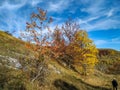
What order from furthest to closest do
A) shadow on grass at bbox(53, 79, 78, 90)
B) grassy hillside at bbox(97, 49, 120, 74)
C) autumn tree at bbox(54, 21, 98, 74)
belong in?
grassy hillside at bbox(97, 49, 120, 74) < autumn tree at bbox(54, 21, 98, 74) < shadow on grass at bbox(53, 79, 78, 90)

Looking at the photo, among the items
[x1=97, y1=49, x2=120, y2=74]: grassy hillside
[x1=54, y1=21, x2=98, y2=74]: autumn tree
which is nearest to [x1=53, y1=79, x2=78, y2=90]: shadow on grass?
[x1=54, y1=21, x2=98, y2=74]: autumn tree

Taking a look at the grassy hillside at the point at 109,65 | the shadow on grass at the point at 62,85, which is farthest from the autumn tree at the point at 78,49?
the grassy hillside at the point at 109,65

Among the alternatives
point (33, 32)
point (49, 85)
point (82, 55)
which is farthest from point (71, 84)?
point (82, 55)

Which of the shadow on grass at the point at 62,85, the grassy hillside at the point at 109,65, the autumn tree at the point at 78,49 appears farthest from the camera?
the grassy hillside at the point at 109,65

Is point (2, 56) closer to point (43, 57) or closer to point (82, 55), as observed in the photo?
point (43, 57)

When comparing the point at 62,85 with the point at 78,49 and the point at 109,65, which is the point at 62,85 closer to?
the point at 78,49

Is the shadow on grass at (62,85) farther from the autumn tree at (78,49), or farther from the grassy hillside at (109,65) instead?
the grassy hillside at (109,65)

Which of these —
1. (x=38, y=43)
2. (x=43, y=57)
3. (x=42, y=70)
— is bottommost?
(x=42, y=70)

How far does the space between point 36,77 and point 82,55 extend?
25886mm

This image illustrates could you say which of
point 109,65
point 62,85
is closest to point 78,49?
point 62,85

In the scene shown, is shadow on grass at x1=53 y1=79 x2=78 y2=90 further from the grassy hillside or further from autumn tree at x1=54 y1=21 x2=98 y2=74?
the grassy hillside

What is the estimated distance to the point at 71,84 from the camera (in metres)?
25.5

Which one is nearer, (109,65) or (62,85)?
(62,85)

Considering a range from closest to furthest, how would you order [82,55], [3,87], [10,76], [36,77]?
1. [3,87]
2. [10,76]
3. [36,77]
4. [82,55]
